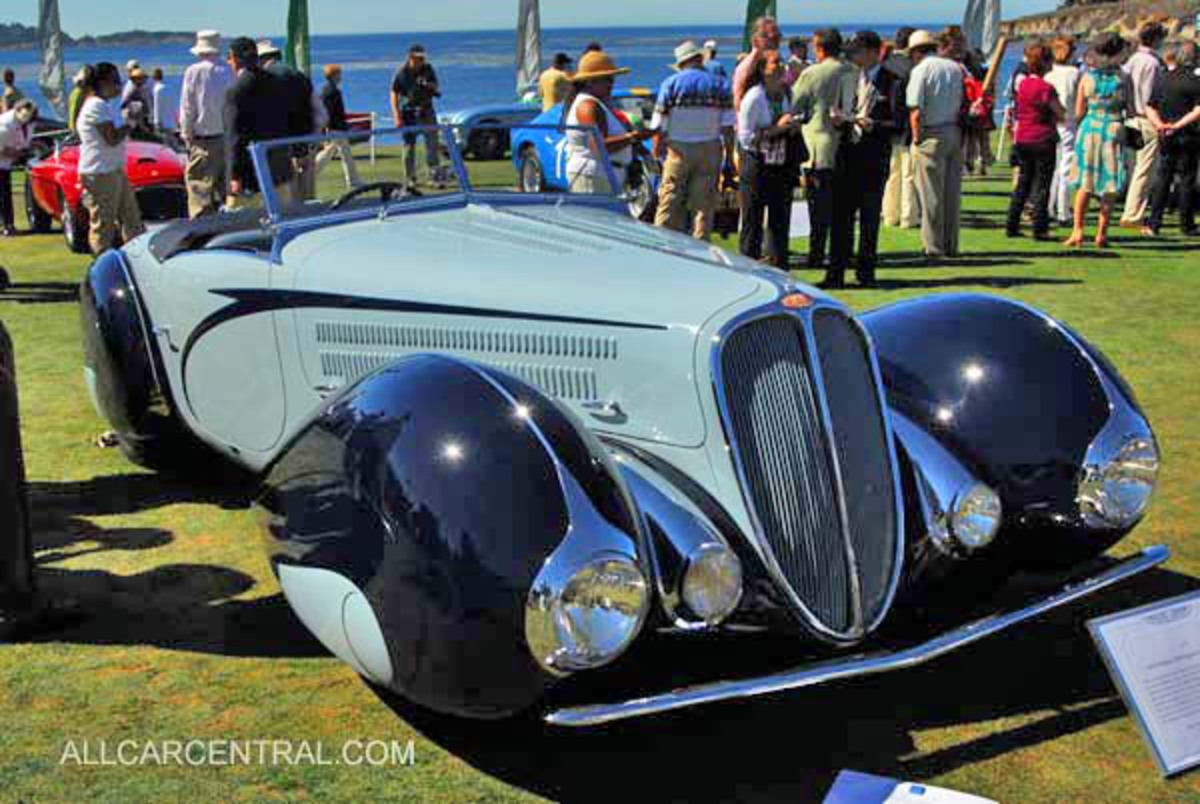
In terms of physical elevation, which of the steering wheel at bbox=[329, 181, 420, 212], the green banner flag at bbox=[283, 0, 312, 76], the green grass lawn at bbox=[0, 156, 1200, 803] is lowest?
the green grass lawn at bbox=[0, 156, 1200, 803]

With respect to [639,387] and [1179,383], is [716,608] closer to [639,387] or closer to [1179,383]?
[639,387]

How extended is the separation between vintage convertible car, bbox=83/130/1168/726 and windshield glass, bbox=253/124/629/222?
11cm

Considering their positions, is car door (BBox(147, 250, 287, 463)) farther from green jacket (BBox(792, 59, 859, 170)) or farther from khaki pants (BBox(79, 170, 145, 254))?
green jacket (BBox(792, 59, 859, 170))

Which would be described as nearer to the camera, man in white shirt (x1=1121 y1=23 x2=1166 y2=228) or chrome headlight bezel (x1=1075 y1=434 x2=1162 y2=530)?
chrome headlight bezel (x1=1075 y1=434 x2=1162 y2=530)

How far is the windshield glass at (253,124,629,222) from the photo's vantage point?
5.46m

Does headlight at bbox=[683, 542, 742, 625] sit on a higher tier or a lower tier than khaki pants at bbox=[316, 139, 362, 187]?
lower

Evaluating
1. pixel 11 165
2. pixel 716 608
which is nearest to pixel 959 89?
pixel 716 608

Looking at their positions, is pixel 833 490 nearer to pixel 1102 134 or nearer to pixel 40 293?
pixel 40 293

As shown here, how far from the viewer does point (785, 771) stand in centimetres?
370

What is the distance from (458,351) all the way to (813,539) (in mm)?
1418

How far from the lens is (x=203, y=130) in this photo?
40.1 ft

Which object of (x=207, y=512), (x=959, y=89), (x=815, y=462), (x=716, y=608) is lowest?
(x=207, y=512)

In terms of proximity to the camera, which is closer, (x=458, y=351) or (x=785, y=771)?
(x=785, y=771)

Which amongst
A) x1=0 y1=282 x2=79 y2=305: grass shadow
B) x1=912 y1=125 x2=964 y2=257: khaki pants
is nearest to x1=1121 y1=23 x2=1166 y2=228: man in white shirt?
x1=912 y1=125 x2=964 y2=257: khaki pants
